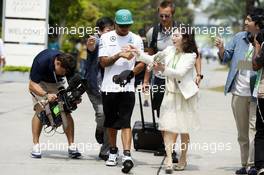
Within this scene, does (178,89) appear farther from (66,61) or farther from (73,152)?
(73,152)

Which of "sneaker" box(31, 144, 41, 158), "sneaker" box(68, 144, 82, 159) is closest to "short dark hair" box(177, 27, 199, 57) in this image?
"sneaker" box(68, 144, 82, 159)

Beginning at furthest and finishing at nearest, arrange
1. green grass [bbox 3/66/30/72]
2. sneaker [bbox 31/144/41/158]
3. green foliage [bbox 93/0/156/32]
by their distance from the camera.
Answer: green foliage [bbox 93/0/156/32] < green grass [bbox 3/66/30/72] < sneaker [bbox 31/144/41/158]

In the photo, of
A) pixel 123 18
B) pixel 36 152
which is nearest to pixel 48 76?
pixel 36 152

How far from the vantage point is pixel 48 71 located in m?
7.89

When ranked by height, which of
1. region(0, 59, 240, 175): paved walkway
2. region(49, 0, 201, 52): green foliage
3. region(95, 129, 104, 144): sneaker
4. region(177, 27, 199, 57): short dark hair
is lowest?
region(0, 59, 240, 175): paved walkway

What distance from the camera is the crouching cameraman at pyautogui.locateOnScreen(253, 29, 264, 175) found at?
6.73 meters

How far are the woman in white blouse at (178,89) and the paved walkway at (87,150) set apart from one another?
0.54 meters

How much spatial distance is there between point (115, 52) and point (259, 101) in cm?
178

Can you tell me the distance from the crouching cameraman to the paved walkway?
704 millimetres

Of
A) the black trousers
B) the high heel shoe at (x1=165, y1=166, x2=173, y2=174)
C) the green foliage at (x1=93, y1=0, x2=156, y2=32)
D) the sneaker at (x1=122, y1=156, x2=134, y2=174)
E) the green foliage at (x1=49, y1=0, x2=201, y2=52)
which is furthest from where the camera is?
the green foliage at (x1=93, y1=0, x2=156, y2=32)

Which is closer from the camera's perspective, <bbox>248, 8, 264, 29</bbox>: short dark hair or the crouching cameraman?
the crouching cameraman

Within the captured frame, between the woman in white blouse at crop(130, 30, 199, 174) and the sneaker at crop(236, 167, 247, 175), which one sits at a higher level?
the woman in white blouse at crop(130, 30, 199, 174)

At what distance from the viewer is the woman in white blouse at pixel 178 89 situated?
23.8 ft

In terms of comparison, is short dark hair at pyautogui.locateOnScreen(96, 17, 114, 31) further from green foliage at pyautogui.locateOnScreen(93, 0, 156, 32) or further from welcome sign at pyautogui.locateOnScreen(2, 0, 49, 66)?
green foliage at pyautogui.locateOnScreen(93, 0, 156, 32)
